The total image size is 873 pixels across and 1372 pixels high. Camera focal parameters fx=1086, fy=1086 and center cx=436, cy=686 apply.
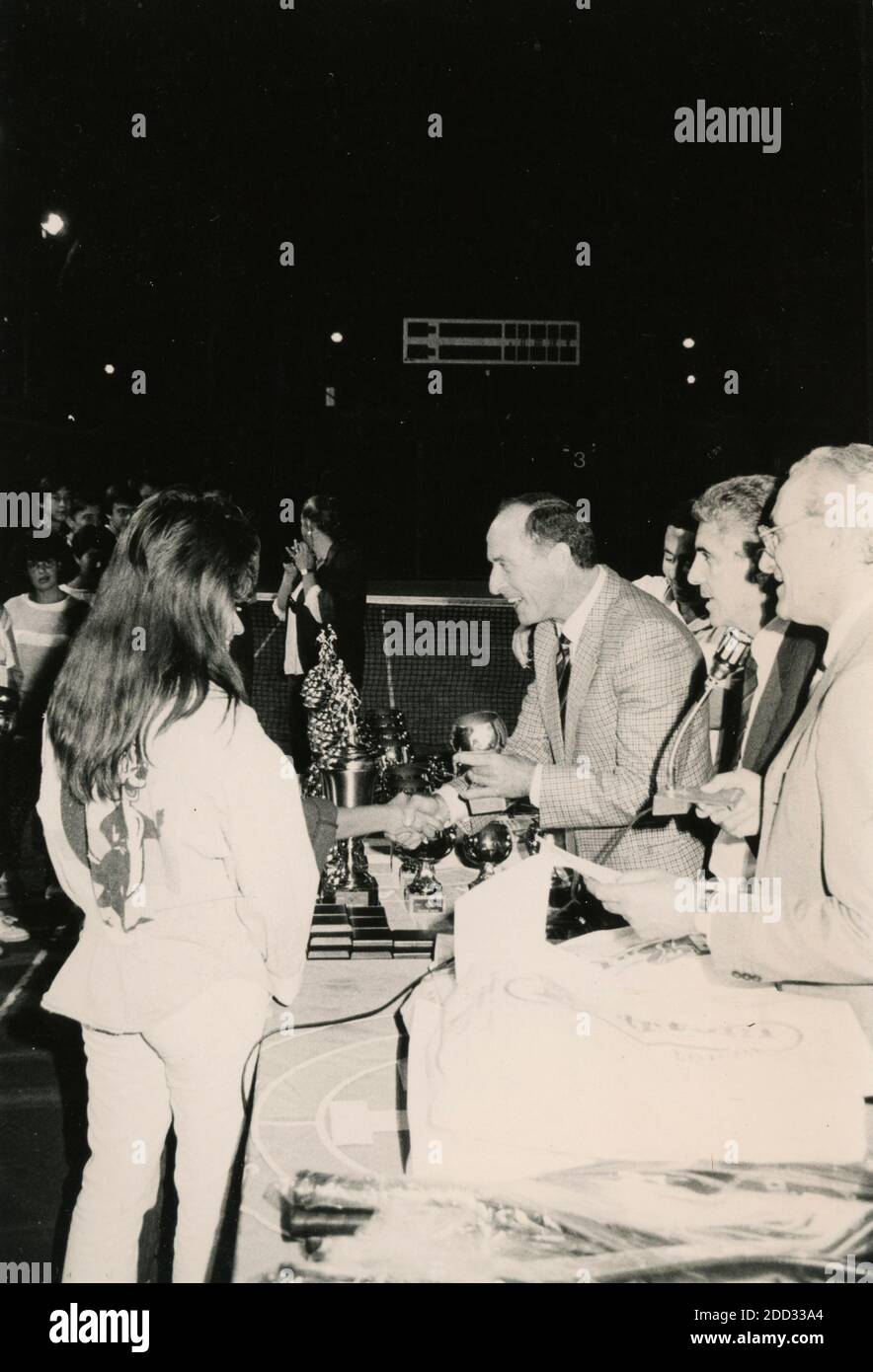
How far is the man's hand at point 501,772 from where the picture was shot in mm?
2922

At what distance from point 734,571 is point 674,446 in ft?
54.5

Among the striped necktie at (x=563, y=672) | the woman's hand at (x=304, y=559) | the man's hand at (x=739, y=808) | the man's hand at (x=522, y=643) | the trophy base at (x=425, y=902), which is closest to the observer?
the man's hand at (x=739, y=808)

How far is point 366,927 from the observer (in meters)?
2.52

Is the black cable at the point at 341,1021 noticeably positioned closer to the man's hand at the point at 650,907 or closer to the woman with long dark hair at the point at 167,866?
the woman with long dark hair at the point at 167,866

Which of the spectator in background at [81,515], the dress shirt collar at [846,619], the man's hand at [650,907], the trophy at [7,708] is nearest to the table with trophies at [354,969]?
the man's hand at [650,907]

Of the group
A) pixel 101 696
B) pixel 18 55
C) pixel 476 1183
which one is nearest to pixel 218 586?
pixel 101 696

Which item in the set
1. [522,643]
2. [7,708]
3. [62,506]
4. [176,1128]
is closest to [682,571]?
[522,643]

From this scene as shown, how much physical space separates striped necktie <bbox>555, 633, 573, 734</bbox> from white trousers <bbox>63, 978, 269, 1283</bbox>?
168 cm

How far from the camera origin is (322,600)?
23.1 ft

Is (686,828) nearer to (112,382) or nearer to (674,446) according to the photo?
(674,446)

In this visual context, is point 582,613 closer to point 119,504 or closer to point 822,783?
point 822,783

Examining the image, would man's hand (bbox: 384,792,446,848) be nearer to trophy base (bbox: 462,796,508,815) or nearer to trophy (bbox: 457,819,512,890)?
trophy (bbox: 457,819,512,890)

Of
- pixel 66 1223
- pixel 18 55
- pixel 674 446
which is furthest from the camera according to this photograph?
pixel 674 446

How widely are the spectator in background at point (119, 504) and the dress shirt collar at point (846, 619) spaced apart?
16.9ft
